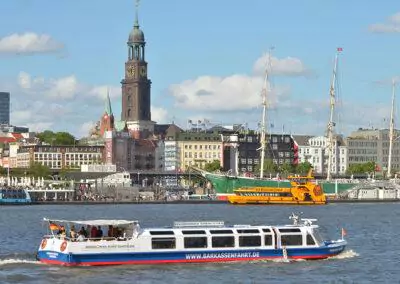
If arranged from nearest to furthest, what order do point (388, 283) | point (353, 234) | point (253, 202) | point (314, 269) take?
1. point (388, 283)
2. point (314, 269)
3. point (353, 234)
4. point (253, 202)

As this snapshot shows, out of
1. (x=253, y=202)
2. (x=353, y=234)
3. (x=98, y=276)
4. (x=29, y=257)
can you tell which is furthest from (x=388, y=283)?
(x=253, y=202)

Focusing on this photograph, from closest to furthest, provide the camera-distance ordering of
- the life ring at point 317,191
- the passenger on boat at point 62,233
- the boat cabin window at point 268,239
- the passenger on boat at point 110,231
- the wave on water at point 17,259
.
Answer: the passenger on boat at point 62,233 < the passenger on boat at point 110,231 < the wave on water at point 17,259 < the boat cabin window at point 268,239 < the life ring at point 317,191

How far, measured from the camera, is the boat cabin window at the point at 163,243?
57.3 m

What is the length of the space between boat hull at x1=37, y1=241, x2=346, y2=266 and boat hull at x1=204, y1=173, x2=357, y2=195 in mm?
119813

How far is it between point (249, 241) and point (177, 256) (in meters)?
3.83

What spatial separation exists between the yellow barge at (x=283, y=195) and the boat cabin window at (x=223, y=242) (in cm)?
10631

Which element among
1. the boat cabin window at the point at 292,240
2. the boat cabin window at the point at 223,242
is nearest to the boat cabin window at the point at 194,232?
the boat cabin window at the point at 223,242

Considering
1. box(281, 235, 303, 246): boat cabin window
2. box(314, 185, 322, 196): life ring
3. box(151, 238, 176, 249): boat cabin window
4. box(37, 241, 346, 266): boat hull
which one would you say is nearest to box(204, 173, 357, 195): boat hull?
box(314, 185, 322, 196): life ring

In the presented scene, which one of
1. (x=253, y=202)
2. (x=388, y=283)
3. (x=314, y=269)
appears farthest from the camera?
(x=253, y=202)

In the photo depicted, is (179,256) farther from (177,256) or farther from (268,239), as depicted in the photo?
(268,239)

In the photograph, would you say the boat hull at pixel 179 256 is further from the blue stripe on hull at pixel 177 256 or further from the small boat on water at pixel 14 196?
the small boat on water at pixel 14 196

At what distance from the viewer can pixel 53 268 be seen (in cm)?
5628

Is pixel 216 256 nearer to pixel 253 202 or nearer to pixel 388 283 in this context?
pixel 388 283

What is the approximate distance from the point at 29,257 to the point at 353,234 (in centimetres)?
3080
